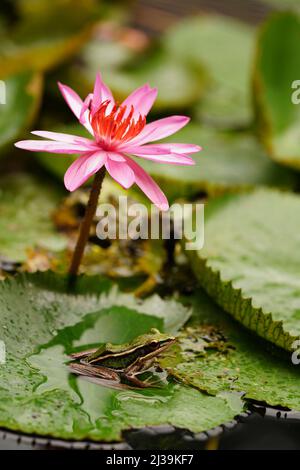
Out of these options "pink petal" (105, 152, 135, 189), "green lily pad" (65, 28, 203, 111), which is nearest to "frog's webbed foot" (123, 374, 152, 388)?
"pink petal" (105, 152, 135, 189)

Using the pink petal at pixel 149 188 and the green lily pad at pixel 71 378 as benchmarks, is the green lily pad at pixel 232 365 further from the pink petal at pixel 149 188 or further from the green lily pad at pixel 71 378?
the pink petal at pixel 149 188

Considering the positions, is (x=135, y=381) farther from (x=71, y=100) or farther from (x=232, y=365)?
(x=71, y=100)

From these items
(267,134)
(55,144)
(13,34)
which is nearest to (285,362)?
(55,144)

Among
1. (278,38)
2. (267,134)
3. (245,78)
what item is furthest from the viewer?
(245,78)

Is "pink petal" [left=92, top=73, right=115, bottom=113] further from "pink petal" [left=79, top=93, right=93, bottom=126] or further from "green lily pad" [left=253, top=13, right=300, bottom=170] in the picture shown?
"green lily pad" [left=253, top=13, right=300, bottom=170]

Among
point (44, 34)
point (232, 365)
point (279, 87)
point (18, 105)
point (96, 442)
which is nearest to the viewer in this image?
point (96, 442)

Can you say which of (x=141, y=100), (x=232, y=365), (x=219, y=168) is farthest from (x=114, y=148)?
(x=219, y=168)

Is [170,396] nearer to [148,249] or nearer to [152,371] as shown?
[152,371]
